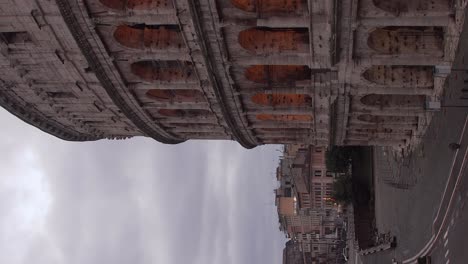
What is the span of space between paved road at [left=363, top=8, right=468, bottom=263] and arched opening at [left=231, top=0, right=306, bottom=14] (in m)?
6.14

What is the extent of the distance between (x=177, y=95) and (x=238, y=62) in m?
5.99

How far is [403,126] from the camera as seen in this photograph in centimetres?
2889

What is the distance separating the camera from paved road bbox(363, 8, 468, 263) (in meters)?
23.0

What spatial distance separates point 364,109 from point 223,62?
7592 mm

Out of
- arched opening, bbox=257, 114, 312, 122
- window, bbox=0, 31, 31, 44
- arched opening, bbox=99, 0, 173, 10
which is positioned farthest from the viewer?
arched opening, bbox=257, 114, 312, 122

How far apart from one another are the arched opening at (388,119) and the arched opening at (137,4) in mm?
12133

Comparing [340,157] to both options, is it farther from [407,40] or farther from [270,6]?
[270,6]

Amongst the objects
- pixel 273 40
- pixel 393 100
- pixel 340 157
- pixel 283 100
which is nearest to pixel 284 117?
pixel 283 100

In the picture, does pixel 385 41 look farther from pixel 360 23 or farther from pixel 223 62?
pixel 223 62

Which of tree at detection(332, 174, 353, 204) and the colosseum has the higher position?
the colosseum

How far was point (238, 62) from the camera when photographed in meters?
23.6

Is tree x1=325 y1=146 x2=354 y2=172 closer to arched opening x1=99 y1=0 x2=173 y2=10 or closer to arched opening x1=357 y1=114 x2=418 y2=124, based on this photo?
arched opening x1=357 y1=114 x2=418 y2=124

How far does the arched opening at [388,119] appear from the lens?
1114 inches

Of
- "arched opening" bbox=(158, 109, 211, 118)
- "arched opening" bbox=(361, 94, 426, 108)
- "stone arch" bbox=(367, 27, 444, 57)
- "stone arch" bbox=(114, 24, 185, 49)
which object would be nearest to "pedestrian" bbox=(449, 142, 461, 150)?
"arched opening" bbox=(361, 94, 426, 108)
